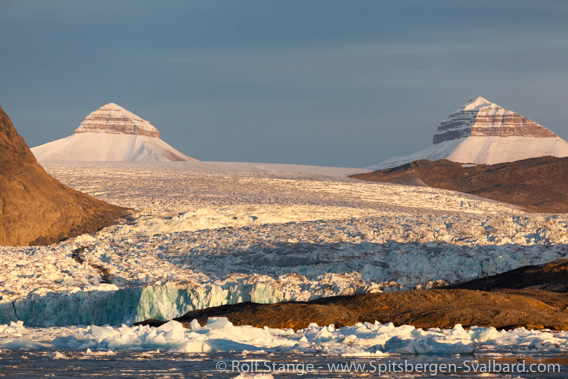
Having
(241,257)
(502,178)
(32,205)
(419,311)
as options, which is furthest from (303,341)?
(502,178)

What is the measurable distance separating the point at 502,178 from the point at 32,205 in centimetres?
11815

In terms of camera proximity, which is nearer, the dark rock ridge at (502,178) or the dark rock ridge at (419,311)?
the dark rock ridge at (419,311)

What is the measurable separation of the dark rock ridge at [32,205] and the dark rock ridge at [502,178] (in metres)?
86.4

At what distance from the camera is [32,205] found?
41.2 meters

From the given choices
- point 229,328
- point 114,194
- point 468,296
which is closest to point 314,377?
point 229,328

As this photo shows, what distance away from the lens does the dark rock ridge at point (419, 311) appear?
1975cm

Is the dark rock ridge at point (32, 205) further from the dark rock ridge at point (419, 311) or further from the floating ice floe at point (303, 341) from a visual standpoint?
the floating ice floe at point (303, 341)

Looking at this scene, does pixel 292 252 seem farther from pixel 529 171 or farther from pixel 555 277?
pixel 529 171

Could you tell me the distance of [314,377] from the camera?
40.8ft

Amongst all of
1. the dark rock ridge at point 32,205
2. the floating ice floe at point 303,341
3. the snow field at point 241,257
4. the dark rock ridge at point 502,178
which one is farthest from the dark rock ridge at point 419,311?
the dark rock ridge at point 502,178

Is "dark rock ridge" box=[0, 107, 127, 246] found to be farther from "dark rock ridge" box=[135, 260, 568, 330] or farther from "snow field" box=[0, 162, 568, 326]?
"dark rock ridge" box=[135, 260, 568, 330]

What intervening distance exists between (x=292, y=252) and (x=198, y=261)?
411cm

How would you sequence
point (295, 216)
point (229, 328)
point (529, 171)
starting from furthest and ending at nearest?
point (529, 171), point (295, 216), point (229, 328)

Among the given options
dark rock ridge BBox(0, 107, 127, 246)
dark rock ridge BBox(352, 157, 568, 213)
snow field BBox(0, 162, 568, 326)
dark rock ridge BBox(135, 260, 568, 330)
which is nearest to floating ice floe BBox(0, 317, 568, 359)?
dark rock ridge BBox(135, 260, 568, 330)
